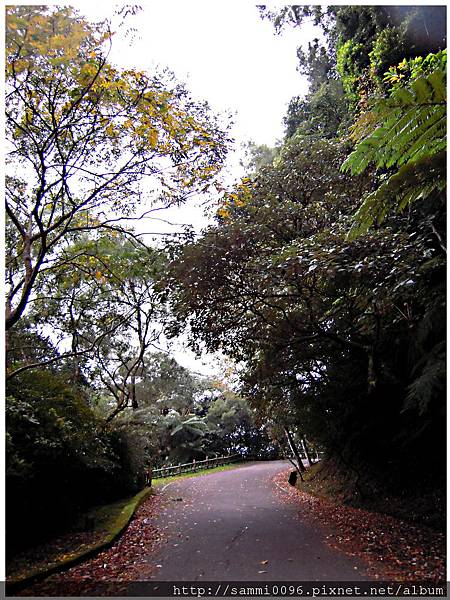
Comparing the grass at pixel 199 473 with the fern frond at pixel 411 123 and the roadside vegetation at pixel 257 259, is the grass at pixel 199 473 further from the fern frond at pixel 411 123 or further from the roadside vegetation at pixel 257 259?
the fern frond at pixel 411 123

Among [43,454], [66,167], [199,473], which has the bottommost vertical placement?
[199,473]

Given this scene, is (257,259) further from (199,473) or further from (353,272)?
(199,473)

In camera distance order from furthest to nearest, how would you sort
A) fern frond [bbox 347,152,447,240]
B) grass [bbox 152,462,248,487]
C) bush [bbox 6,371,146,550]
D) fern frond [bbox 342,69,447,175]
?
1. grass [bbox 152,462,248,487]
2. bush [bbox 6,371,146,550]
3. fern frond [bbox 347,152,447,240]
4. fern frond [bbox 342,69,447,175]

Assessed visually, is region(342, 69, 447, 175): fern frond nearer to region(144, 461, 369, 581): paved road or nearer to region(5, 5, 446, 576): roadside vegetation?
region(5, 5, 446, 576): roadside vegetation

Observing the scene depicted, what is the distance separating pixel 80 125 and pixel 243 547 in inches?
190

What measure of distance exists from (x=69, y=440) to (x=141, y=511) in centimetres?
327

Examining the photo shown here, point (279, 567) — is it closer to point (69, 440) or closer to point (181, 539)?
point (181, 539)

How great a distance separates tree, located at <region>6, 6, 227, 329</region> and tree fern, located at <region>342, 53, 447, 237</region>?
86.2 inches

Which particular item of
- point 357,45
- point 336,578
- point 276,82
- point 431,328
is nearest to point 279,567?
point 336,578

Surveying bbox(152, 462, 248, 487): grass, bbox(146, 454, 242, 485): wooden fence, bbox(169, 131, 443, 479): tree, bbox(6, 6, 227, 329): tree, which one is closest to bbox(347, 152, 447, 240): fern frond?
bbox(169, 131, 443, 479): tree

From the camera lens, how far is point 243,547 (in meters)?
4.46

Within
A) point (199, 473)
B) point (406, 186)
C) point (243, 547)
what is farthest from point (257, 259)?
point (199, 473)

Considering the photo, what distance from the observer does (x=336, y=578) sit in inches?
135

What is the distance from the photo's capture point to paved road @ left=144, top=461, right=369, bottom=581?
3.58m
